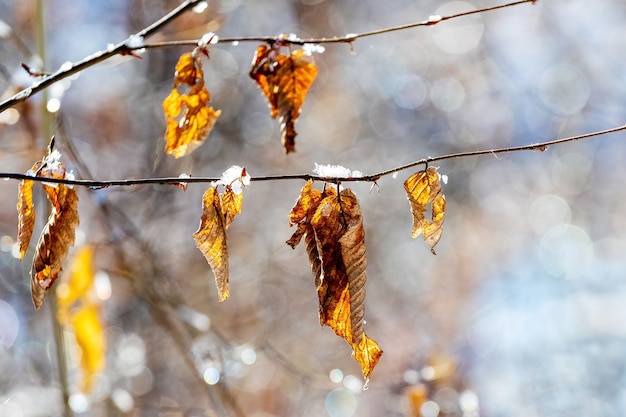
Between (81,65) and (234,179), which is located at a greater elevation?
(81,65)

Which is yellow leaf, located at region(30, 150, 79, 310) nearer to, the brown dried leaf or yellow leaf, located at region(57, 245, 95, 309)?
the brown dried leaf

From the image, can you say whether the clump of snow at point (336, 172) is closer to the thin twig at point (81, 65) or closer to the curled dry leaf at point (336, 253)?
the curled dry leaf at point (336, 253)

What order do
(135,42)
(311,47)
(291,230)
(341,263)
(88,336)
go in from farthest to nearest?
1. (291,230)
2. (88,336)
3. (311,47)
4. (135,42)
5. (341,263)

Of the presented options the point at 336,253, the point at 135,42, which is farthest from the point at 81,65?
the point at 336,253

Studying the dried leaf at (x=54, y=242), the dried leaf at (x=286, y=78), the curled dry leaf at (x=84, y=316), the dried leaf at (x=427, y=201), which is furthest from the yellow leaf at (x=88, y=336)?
the dried leaf at (x=427, y=201)

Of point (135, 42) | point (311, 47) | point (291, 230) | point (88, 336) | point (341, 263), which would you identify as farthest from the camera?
point (291, 230)

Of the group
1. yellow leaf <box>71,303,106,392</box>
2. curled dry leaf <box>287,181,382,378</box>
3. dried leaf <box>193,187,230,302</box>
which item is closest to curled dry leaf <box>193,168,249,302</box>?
dried leaf <box>193,187,230,302</box>

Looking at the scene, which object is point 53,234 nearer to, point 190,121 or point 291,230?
point 190,121

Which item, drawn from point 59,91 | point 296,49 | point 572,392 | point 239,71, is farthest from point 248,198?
point 296,49
